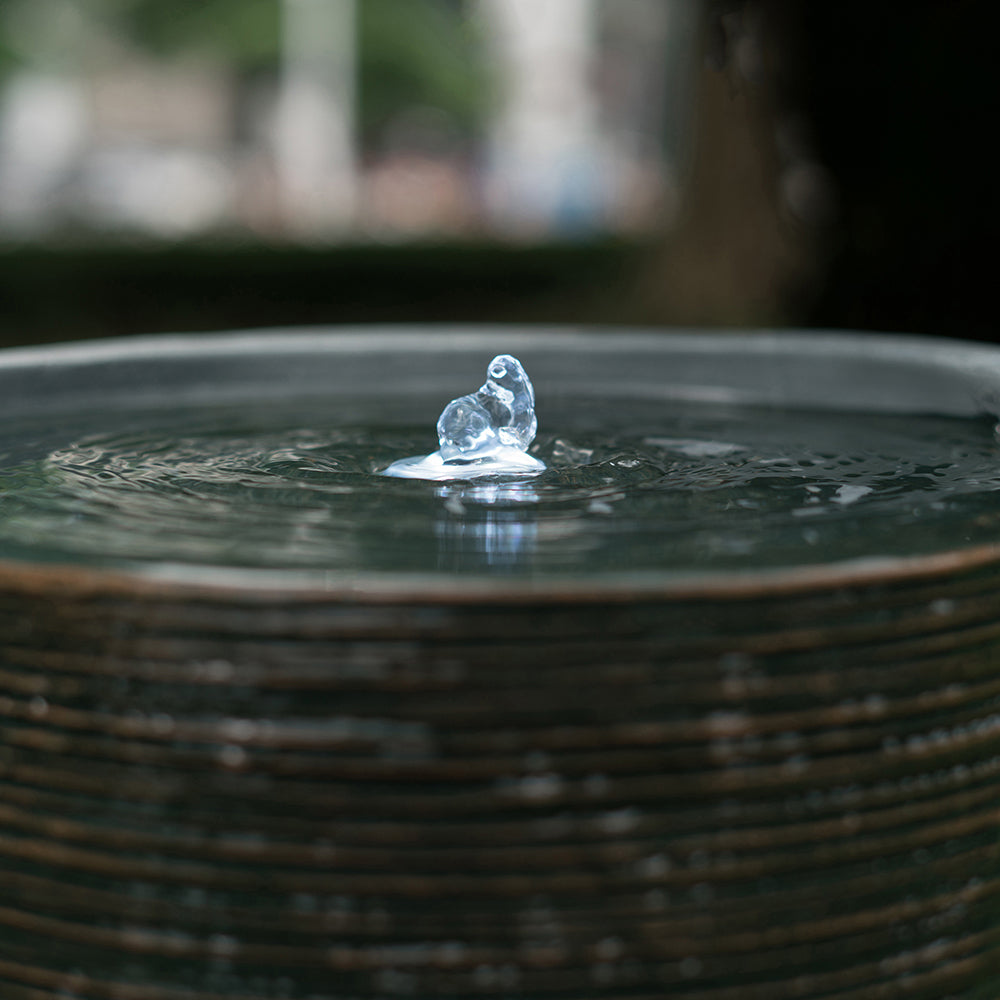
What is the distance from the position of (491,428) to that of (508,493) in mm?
311

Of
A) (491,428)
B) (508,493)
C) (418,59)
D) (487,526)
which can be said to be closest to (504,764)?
(487,526)

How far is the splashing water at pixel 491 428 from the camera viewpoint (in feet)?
7.43

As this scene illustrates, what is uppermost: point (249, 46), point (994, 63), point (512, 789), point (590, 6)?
point (590, 6)

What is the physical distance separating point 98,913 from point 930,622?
92 cm

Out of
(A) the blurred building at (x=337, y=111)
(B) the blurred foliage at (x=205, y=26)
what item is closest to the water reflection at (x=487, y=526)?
(A) the blurred building at (x=337, y=111)

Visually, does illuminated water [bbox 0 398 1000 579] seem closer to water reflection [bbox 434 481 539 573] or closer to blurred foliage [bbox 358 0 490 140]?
water reflection [bbox 434 481 539 573]

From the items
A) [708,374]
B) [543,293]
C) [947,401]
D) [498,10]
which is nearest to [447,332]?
[708,374]

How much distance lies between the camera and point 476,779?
1.32 meters

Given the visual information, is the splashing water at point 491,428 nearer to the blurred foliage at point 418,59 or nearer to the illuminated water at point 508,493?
the illuminated water at point 508,493

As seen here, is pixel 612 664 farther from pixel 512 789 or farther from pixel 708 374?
pixel 708 374

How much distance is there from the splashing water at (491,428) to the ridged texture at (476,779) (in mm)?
933

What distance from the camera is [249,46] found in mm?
31625

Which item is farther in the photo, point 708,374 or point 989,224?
point 989,224

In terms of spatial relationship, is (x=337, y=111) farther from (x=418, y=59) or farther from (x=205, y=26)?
(x=205, y=26)
